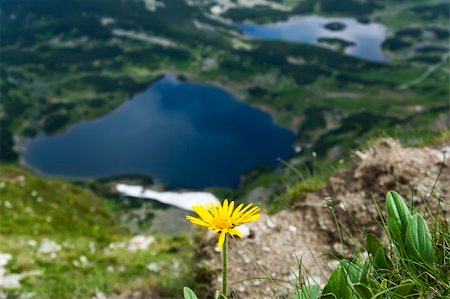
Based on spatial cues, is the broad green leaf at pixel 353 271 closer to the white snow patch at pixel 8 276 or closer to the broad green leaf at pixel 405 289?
the broad green leaf at pixel 405 289

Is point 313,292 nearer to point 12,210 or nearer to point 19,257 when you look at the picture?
point 19,257

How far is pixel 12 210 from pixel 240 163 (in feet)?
531

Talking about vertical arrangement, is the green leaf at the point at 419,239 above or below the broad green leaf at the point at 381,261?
above

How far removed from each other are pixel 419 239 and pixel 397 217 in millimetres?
263

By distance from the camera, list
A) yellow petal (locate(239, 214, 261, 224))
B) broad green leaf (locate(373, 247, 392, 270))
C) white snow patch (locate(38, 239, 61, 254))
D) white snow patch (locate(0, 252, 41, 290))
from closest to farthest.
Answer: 1. yellow petal (locate(239, 214, 261, 224))
2. broad green leaf (locate(373, 247, 392, 270))
3. white snow patch (locate(0, 252, 41, 290))
4. white snow patch (locate(38, 239, 61, 254))

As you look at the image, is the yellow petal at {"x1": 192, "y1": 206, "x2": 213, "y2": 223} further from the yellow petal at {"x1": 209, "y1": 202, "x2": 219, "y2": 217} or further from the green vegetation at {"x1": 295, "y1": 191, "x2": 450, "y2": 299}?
the green vegetation at {"x1": 295, "y1": 191, "x2": 450, "y2": 299}

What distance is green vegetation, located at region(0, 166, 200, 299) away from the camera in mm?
9242

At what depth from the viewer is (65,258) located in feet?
67.6

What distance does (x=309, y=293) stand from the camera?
3.18m

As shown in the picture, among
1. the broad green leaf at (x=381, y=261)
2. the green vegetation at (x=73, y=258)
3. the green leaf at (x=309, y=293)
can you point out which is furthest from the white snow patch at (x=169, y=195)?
the green leaf at (x=309, y=293)

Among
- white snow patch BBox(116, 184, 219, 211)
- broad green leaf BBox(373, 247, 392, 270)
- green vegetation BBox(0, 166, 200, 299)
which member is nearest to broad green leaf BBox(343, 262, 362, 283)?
broad green leaf BBox(373, 247, 392, 270)

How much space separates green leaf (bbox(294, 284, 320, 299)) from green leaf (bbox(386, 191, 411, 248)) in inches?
26.6

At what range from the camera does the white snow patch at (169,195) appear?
169 meters

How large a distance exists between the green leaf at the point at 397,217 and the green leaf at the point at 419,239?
0.43 feet
